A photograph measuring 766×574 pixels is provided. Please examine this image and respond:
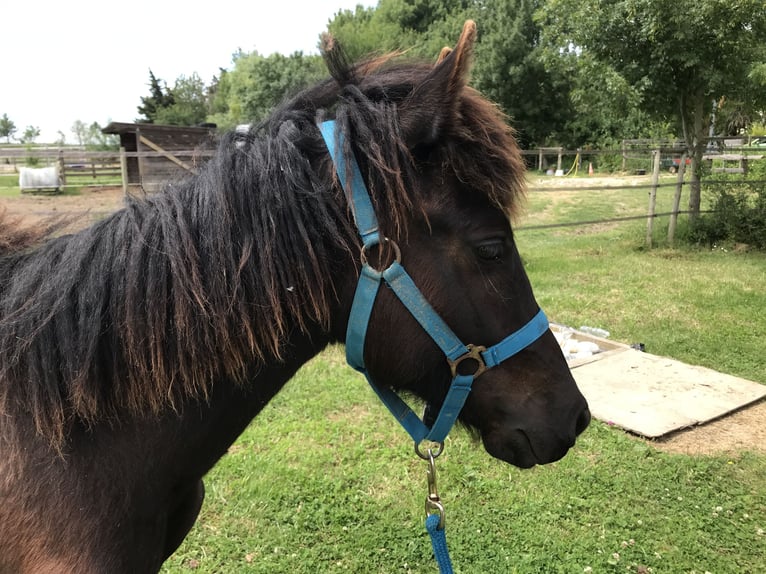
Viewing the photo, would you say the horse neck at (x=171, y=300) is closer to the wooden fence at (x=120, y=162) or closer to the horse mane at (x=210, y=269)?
the horse mane at (x=210, y=269)

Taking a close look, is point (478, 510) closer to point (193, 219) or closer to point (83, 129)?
point (193, 219)

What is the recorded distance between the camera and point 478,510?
322cm

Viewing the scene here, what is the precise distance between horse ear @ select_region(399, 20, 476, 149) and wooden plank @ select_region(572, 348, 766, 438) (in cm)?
359

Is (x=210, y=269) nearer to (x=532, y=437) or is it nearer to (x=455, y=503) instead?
(x=532, y=437)

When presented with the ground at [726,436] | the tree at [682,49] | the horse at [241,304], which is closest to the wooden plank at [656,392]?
the ground at [726,436]

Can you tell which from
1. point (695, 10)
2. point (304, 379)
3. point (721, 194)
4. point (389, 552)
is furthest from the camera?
point (721, 194)

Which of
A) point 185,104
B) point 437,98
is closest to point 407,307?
point 437,98

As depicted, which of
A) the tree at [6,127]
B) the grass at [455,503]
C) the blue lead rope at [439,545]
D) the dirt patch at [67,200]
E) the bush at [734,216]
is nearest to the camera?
the blue lead rope at [439,545]

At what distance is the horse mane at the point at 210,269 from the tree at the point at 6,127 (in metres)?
89.4

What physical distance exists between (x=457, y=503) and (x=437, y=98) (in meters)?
2.75

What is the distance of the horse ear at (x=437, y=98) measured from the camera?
3.89 ft

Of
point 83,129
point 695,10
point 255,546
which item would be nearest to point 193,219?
point 255,546

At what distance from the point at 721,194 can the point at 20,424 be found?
1174cm

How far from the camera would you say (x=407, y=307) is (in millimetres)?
1255
